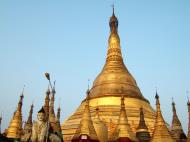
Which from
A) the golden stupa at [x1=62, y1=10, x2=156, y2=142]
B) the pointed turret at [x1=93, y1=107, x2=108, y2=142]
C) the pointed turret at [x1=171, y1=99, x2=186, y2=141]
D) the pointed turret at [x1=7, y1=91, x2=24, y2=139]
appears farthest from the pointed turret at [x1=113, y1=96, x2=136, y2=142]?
the pointed turret at [x1=7, y1=91, x2=24, y2=139]

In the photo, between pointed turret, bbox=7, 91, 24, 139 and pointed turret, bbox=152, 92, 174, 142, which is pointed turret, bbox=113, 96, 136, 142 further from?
pointed turret, bbox=7, 91, 24, 139

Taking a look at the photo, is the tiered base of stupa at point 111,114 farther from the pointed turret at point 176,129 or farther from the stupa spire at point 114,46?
the stupa spire at point 114,46

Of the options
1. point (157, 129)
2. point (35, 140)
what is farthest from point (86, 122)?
point (35, 140)

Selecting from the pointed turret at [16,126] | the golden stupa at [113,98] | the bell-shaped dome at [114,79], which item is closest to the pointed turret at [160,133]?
the golden stupa at [113,98]

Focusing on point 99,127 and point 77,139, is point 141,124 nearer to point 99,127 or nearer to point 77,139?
point 99,127

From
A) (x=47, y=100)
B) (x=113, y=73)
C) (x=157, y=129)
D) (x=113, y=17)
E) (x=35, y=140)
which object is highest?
(x=113, y=17)

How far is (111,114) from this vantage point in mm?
34625

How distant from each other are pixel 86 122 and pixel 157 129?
656cm

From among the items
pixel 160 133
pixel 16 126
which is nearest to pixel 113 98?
pixel 160 133

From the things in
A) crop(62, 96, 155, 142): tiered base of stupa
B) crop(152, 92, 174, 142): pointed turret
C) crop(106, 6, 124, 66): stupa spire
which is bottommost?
crop(152, 92, 174, 142): pointed turret

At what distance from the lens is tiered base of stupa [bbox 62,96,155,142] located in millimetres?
33125

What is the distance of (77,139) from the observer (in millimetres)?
27094

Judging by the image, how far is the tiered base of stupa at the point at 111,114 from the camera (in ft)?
109

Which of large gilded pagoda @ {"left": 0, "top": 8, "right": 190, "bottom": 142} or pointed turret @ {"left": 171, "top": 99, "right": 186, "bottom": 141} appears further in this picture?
pointed turret @ {"left": 171, "top": 99, "right": 186, "bottom": 141}
